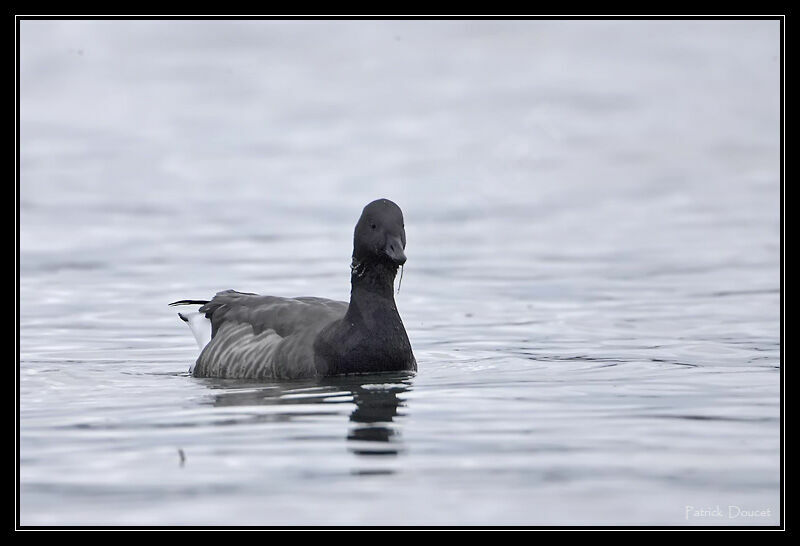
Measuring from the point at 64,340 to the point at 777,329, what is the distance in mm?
6574

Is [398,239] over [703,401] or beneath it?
over

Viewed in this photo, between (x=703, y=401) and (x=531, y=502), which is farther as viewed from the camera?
(x=703, y=401)

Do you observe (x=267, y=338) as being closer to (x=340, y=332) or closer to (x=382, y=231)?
(x=340, y=332)

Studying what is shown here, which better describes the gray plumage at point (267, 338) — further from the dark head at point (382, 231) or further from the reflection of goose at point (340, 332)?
the dark head at point (382, 231)

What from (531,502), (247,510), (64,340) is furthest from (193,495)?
(64,340)

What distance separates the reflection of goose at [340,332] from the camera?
11.5 meters

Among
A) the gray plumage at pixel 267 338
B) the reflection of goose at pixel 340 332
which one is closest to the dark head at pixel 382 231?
the reflection of goose at pixel 340 332

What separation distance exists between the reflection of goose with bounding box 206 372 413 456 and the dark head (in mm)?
939

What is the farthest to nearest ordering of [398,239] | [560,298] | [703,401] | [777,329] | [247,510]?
[560,298]
[777,329]
[398,239]
[703,401]
[247,510]

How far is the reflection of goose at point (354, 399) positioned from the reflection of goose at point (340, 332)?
6.0 inches

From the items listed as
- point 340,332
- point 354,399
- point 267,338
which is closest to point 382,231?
point 340,332

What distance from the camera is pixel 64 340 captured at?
559 inches

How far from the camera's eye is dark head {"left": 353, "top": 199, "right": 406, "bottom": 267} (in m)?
11.5
